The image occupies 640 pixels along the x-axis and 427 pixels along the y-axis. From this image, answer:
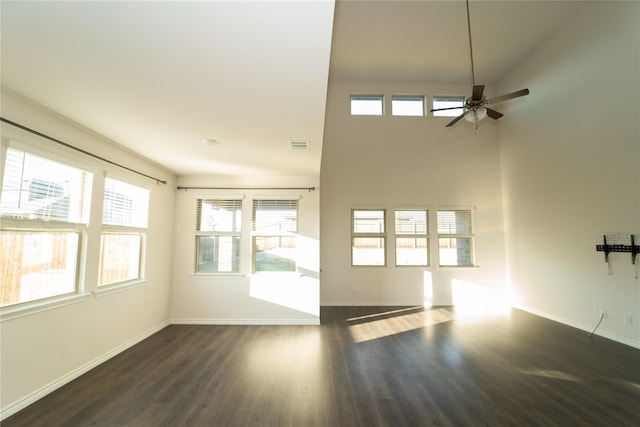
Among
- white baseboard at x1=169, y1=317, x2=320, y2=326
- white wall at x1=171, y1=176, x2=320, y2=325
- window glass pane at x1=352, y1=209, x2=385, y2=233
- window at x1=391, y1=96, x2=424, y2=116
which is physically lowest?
white baseboard at x1=169, y1=317, x2=320, y2=326

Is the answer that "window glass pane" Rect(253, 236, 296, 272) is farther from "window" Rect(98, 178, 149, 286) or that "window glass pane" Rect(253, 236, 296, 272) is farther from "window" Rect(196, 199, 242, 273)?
"window" Rect(98, 178, 149, 286)

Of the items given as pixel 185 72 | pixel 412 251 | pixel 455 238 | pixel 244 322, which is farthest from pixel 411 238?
pixel 185 72

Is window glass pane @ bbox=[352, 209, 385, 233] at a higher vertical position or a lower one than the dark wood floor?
higher

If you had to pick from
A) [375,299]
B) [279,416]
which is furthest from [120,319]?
[375,299]

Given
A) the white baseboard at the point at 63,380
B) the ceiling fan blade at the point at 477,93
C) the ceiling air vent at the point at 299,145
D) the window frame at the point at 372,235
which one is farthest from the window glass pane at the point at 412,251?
the white baseboard at the point at 63,380

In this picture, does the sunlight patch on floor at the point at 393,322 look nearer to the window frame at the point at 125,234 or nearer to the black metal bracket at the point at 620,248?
the black metal bracket at the point at 620,248

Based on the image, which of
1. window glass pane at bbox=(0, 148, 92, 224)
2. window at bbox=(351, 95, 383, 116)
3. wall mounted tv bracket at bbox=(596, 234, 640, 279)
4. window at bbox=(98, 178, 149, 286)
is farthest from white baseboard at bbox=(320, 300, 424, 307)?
window glass pane at bbox=(0, 148, 92, 224)

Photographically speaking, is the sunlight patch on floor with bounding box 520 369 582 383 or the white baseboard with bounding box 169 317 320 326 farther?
the white baseboard with bounding box 169 317 320 326

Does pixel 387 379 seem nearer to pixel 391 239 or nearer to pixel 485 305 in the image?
pixel 391 239

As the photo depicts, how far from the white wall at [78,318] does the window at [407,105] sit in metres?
5.29

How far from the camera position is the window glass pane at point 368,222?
6301 millimetres

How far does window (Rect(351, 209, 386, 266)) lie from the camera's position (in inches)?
246

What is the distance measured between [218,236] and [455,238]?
5143mm

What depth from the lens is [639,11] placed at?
3.71m
